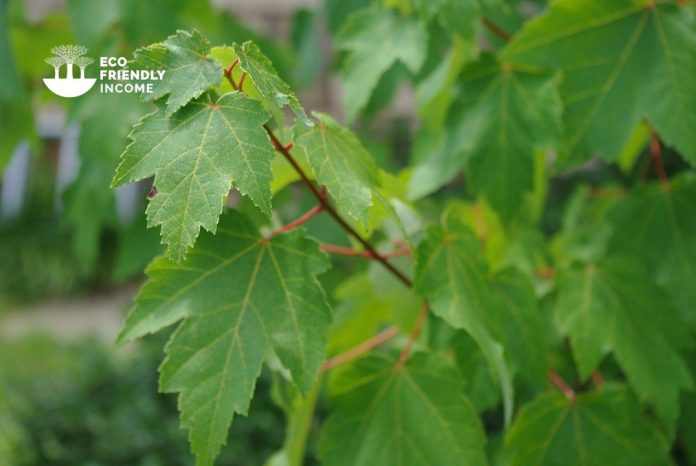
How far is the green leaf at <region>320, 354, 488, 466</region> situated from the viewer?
2.31 feet

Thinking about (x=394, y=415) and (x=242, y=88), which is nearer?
(x=242, y=88)

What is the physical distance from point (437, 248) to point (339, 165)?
0.62 feet

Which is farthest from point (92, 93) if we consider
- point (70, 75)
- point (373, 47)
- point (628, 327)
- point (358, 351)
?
point (628, 327)

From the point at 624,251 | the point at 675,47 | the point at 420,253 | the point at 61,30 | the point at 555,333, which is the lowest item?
the point at 555,333

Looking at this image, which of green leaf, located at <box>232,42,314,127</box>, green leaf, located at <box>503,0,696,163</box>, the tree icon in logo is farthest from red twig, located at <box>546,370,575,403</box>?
the tree icon in logo

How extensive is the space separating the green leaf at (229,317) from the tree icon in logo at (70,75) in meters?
0.37

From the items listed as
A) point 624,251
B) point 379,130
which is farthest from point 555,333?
point 379,130

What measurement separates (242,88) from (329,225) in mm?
844

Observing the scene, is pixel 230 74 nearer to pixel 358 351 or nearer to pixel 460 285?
pixel 460 285

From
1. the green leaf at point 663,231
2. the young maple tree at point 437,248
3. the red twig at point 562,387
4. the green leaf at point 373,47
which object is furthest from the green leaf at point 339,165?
the green leaf at point 663,231

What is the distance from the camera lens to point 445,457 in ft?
2.29

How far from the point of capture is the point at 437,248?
2.43 feet

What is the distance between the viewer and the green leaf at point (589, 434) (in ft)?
2.69

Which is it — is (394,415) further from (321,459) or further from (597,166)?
(597,166)
